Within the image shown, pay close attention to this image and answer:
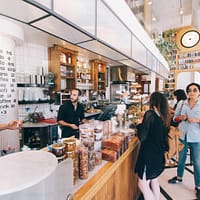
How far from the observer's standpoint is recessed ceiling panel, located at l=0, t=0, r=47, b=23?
62.6 inches

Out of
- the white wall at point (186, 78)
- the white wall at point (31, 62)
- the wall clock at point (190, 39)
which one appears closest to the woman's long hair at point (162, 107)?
the white wall at point (31, 62)

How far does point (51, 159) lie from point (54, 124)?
318 centimetres

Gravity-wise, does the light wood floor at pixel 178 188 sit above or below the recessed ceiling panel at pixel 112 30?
below

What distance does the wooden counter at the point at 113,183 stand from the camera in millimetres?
1157

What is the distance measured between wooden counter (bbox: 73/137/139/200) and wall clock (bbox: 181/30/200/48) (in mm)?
11506

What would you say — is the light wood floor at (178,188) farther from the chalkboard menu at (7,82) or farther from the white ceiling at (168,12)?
the white ceiling at (168,12)

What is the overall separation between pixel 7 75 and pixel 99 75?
13.6 ft

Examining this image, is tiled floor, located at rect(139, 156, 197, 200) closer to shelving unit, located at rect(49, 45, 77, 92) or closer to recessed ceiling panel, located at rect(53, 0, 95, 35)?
recessed ceiling panel, located at rect(53, 0, 95, 35)

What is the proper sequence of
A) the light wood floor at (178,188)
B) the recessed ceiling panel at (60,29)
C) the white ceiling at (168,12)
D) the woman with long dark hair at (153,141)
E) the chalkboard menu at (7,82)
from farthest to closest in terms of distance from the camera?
the white ceiling at (168,12) < the chalkboard menu at (7,82) < the light wood floor at (178,188) < the woman with long dark hair at (153,141) < the recessed ceiling panel at (60,29)

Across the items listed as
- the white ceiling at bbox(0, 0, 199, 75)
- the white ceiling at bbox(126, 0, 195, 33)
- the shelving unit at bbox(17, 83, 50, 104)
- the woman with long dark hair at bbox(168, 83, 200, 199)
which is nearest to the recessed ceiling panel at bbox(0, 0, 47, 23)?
the white ceiling at bbox(0, 0, 199, 75)

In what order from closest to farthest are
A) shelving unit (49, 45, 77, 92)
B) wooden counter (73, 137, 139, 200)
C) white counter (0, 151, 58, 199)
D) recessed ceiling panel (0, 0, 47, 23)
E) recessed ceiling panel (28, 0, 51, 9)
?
1. white counter (0, 151, 58, 199)
2. wooden counter (73, 137, 139, 200)
3. recessed ceiling panel (28, 0, 51, 9)
4. recessed ceiling panel (0, 0, 47, 23)
5. shelving unit (49, 45, 77, 92)

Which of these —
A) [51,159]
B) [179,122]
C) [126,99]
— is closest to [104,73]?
[126,99]

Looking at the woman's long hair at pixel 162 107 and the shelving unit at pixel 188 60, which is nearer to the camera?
the woman's long hair at pixel 162 107

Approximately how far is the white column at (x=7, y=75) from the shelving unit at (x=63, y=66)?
1358 millimetres
